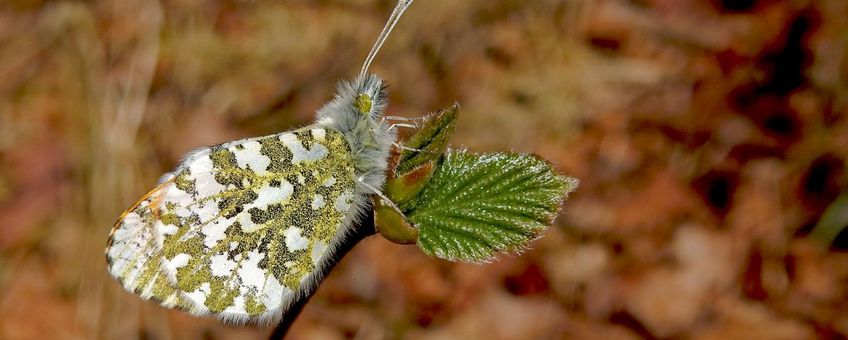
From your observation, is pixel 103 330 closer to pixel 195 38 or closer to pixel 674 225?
pixel 195 38

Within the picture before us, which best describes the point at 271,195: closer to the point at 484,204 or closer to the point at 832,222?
the point at 484,204

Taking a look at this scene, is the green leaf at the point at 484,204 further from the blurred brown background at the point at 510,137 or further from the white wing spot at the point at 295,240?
the blurred brown background at the point at 510,137

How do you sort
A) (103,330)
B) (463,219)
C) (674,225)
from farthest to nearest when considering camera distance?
(674,225)
(103,330)
(463,219)

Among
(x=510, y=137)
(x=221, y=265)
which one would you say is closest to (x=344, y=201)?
(x=221, y=265)

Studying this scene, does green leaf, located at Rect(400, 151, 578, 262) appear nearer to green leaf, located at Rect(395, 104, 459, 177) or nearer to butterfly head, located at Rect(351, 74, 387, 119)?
green leaf, located at Rect(395, 104, 459, 177)

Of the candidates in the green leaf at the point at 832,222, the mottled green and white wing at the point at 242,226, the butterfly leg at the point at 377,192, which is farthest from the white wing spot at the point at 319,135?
the green leaf at the point at 832,222

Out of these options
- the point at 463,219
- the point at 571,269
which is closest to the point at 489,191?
the point at 463,219

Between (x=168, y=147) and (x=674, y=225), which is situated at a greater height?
(x=674, y=225)
